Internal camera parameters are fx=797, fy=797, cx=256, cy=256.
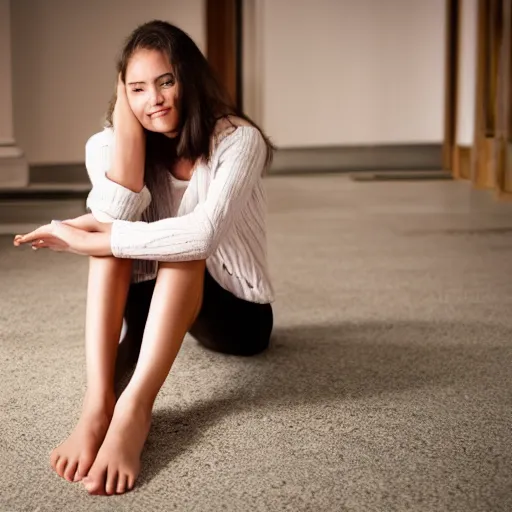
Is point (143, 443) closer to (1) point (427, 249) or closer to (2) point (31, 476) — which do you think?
(2) point (31, 476)

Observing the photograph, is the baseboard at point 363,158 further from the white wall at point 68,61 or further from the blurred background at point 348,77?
the white wall at point 68,61

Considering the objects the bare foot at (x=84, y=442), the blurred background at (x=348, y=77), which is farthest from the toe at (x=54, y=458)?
the blurred background at (x=348, y=77)

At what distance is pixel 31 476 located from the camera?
38.2 inches

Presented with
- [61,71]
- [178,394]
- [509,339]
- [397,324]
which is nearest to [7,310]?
[178,394]

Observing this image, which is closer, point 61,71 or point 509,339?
point 509,339

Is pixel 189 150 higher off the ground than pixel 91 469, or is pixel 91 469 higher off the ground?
pixel 189 150

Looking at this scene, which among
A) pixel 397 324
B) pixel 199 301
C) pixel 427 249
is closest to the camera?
pixel 199 301

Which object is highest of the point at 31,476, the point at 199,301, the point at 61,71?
the point at 61,71

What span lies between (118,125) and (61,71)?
3433 millimetres

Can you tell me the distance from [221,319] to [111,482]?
0.49 meters

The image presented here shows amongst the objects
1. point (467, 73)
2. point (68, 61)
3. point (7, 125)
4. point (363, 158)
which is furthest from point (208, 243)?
point (363, 158)

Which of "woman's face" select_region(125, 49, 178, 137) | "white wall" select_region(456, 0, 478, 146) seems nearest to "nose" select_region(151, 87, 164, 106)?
"woman's face" select_region(125, 49, 178, 137)

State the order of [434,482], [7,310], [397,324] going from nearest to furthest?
[434,482] → [397,324] → [7,310]

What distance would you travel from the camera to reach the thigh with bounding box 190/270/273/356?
136 centimetres
